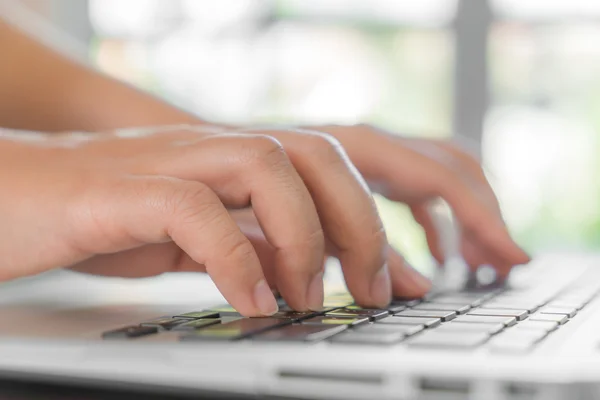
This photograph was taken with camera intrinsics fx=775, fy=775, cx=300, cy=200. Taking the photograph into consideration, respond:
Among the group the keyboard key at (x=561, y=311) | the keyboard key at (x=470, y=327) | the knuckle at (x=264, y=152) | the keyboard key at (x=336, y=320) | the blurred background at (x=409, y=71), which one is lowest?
the keyboard key at (x=561, y=311)

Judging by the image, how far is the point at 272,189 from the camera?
0.53 m

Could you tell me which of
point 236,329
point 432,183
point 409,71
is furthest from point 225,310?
point 409,71

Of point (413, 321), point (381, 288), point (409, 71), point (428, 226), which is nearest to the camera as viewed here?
point (413, 321)

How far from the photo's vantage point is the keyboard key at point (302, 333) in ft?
1.24

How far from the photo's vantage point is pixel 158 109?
3.00ft

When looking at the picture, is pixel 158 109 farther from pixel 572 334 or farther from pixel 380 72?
pixel 380 72

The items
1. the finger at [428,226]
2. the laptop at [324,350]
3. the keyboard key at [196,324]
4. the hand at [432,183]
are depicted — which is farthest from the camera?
the finger at [428,226]

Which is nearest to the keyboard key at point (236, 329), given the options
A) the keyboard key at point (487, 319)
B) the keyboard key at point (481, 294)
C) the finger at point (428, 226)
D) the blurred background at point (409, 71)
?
the keyboard key at point (487, 319)

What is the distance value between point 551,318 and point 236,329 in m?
0.20

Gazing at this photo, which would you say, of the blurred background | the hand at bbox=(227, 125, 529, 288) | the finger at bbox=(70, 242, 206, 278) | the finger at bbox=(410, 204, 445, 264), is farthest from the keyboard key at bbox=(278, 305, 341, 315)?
the blurred background

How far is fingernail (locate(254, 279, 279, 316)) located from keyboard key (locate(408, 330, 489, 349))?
4.8 inches

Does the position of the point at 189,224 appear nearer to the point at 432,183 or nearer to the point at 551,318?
the point at 551,318

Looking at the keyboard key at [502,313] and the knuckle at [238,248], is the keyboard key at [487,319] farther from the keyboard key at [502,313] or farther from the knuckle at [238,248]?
the knuckle at [238,248]

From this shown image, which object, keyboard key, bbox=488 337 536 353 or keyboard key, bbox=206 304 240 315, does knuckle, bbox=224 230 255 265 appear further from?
keyboard key, bbox=488 337 536 353
